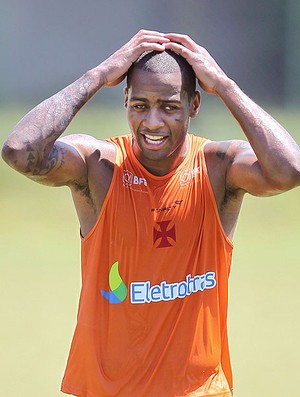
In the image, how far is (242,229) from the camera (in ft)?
29.8

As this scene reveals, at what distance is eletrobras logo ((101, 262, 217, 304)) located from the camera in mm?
4141

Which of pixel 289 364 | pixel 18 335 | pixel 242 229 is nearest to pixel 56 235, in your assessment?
pixel 242 229

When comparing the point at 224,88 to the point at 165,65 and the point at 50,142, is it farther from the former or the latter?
the point at 50,142

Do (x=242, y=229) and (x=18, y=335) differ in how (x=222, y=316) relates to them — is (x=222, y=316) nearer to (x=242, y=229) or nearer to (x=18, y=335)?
(x=18, y=335)

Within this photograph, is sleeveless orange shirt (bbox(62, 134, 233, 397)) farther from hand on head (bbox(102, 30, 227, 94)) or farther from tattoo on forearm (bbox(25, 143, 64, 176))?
hand on head (bbox(102, 30, 227, 94))

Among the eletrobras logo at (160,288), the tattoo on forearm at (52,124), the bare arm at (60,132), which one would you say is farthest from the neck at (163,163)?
the eletrobras logo at (160,288)

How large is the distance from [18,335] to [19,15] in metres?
11.9

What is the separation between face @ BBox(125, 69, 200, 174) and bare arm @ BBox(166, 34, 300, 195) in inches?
5.1

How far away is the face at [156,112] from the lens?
4.09 m

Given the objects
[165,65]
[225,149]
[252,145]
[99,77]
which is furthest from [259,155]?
[99,77]

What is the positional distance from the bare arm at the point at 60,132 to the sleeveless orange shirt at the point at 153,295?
213mm

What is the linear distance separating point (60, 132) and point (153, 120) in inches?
15.5

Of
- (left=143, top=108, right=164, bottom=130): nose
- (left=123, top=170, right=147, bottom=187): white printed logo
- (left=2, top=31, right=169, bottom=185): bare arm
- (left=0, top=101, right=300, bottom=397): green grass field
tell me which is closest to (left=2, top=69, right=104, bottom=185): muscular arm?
(left=2, top=31, right=169, bottom=185): bare arm

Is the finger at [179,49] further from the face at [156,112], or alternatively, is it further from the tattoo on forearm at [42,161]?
the tattoo on forearm at [42,161]
